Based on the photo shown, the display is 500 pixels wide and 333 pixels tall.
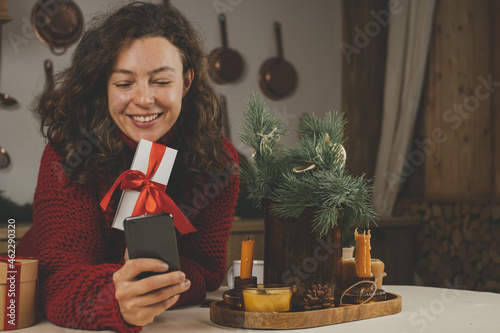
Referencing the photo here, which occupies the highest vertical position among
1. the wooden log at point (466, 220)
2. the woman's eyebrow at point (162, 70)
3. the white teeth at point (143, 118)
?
the woman's eyebrow at point (162, 70)

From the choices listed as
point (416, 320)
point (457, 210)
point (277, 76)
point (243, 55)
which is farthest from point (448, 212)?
point (416, 320)

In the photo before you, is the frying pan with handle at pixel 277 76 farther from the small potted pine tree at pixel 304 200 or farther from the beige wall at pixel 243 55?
the small potted pine tree at pixel 304 200

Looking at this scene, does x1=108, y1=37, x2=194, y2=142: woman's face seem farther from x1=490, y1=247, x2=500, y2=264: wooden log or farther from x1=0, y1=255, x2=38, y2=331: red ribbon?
x1=490, y1=247, x2=500, y2=264: wooden log

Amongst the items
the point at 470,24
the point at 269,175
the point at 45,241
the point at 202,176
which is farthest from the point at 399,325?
the point at 470,24

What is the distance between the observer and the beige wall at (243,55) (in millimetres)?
2572

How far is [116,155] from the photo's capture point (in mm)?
1088

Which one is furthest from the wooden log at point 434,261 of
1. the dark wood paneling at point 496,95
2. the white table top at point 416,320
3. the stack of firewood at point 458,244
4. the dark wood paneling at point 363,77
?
the white table top at point 416,320

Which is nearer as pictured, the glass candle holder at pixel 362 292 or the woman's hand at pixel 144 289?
the woman's hand at pixel 144 289

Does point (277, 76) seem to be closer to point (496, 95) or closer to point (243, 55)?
point (243, 55)

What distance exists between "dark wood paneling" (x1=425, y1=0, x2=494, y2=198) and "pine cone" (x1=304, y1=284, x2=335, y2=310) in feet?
6.99

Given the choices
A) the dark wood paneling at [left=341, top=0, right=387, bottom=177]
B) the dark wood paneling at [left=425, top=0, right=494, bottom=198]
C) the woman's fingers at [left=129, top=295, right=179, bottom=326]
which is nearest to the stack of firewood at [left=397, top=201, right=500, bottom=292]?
the dark wood paneling at [left=425, top=0, right=494, bottom=198]

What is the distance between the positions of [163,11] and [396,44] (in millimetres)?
2371

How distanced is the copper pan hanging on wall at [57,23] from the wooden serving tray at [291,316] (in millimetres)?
2138

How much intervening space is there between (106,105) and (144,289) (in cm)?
49
